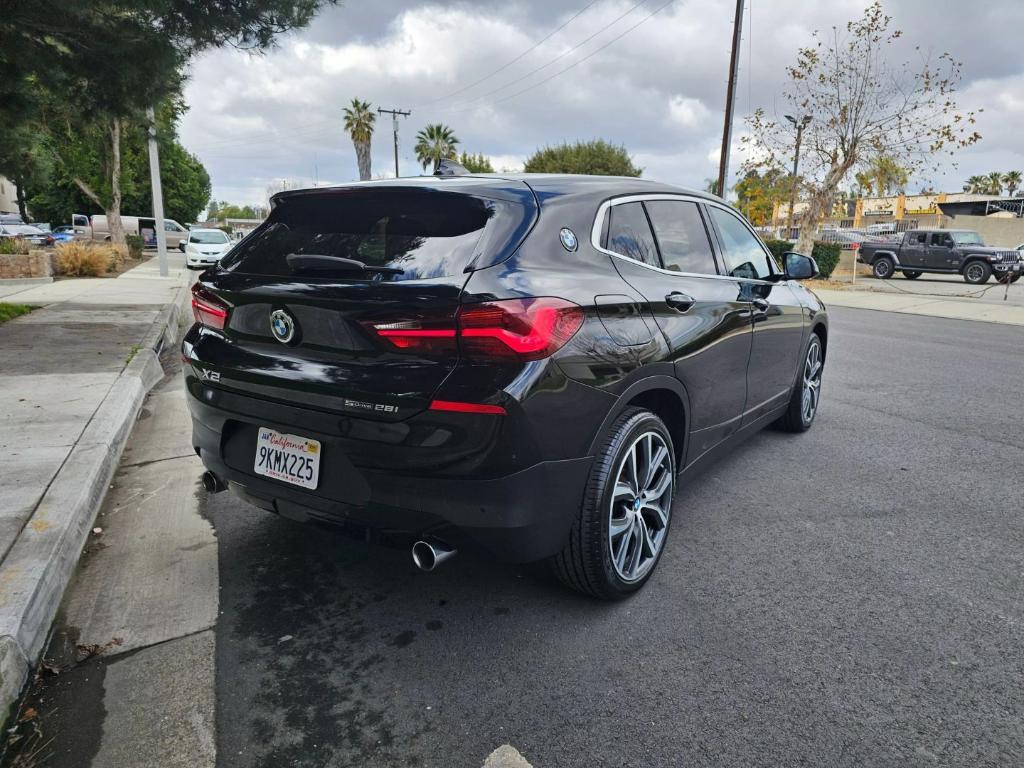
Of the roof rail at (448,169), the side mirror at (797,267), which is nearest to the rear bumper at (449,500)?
the roof rail at (448,169)

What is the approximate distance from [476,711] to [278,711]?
63cm

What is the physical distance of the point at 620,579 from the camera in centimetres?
286

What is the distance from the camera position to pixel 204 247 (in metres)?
26.3

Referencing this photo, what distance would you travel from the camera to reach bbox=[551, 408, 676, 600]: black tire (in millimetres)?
2658

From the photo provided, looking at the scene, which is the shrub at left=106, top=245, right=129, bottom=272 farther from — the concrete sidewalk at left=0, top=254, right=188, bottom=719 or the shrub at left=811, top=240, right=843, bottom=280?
the shrub at left=811, top=240, right=843, bottom=280

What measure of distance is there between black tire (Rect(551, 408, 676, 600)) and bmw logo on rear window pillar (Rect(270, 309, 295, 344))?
122cm

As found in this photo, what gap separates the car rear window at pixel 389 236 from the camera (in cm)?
248

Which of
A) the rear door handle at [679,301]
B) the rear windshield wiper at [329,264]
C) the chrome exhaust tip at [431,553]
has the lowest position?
the chrome exhaust tip at [431,553]

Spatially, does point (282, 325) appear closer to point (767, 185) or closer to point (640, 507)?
point (640, 507)

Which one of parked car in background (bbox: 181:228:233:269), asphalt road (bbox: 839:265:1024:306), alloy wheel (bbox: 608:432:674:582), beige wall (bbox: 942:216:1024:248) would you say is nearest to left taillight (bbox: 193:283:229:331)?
alloy wheel (bbox: 608:432:674:582)

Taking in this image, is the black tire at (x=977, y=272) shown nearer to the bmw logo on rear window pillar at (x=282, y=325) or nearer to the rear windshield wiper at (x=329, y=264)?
the rear windshield wiper at (x=329, y=264)

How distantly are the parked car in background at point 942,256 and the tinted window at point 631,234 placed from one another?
24303 mm

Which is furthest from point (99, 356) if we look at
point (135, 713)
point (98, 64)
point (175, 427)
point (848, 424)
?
point (848, 424)

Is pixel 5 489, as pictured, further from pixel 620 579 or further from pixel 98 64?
pixel 98 64
